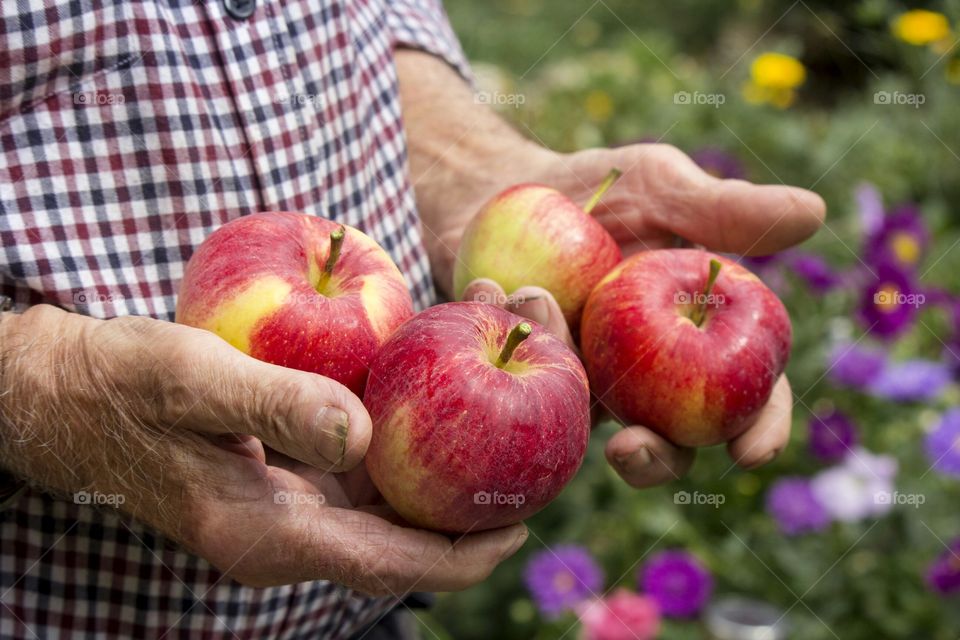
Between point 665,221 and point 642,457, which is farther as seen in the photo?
point 665,221

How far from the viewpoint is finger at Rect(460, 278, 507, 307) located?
1530 mm

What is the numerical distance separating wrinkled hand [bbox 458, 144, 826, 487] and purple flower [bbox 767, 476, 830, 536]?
2.47 ft

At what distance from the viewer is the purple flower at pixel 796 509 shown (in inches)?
97.1

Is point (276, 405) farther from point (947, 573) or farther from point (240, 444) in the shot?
point (947, 573)

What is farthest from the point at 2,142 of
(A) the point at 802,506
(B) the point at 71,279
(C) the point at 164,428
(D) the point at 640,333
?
(A) the point at 802,506

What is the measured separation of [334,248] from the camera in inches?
50.3

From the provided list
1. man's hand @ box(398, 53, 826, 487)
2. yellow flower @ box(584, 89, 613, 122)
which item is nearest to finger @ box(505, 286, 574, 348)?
man's hand @ box(398, 53, 826, 487)

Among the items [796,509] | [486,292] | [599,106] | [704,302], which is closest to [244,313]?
[486,292]

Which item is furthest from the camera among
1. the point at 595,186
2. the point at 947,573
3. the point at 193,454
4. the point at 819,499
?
the point at 819,499

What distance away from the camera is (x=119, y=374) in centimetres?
116

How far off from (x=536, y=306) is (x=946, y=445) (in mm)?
1406

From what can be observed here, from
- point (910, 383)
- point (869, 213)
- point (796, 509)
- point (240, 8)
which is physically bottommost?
Answer: point (796, 509)

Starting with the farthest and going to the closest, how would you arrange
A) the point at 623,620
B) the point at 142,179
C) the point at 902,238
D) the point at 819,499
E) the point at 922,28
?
1. the point at 922,28
2. the point at 902,238
3. the point at 819,499
4. the point at 623,620
5. the point at 142,179

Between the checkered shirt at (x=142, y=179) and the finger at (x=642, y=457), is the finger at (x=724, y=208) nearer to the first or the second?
the finger at (x=642, y=457)
